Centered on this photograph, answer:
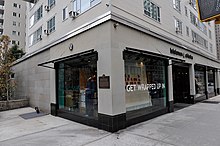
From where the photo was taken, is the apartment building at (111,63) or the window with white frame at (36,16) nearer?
the apartment building at (111,63)

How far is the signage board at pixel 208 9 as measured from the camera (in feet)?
9.05

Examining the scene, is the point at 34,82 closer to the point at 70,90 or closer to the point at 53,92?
the point at 53,92

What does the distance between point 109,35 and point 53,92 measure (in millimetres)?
6296

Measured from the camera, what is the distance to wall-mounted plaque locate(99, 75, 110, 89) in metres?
6.30

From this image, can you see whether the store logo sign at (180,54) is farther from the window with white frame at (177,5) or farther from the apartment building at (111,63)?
the window with white frame at (177,5)

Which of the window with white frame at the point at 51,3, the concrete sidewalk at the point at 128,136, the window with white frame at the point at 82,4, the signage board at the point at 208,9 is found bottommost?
the concrete sidewalk at the point at 128,136

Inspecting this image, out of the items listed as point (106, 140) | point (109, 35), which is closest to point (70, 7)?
point (109, 35)

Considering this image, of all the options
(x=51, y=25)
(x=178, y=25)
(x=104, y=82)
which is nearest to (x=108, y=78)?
(x=104, y=82)

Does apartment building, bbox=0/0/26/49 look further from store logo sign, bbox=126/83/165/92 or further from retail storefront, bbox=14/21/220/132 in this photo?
store logo sign, bbox=126/83/165/92

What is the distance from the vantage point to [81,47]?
7.96 meters

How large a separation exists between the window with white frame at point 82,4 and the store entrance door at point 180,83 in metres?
9.92

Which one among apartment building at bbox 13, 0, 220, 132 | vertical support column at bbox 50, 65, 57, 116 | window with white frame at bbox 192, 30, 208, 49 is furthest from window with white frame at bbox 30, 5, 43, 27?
window with white frame at bbox 192, 30, 208, 49

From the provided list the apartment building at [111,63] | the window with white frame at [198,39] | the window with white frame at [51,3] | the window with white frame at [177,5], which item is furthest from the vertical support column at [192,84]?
the window with white frame at [51,3]

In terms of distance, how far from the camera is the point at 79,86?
342 inches
